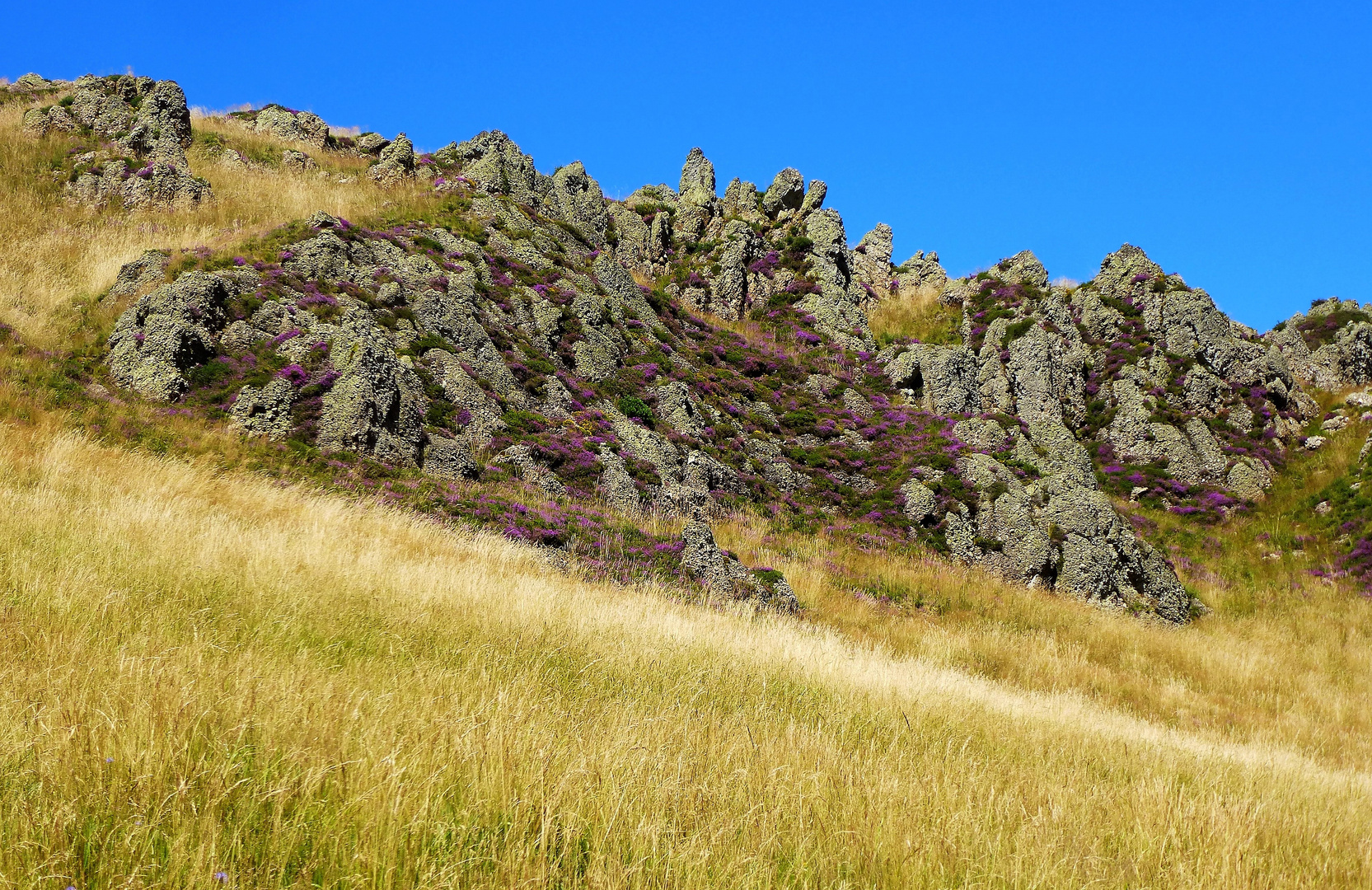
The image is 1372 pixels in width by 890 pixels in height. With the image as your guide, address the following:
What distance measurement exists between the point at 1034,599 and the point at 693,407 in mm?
12410

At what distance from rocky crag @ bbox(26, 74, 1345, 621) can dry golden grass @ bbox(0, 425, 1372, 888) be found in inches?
243

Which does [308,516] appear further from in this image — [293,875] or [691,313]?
[691,313]

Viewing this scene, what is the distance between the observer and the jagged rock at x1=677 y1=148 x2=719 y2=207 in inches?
1737

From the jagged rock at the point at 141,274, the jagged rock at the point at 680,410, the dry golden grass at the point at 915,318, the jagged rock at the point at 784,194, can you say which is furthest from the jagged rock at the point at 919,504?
the jagged rock at the point at 784,194

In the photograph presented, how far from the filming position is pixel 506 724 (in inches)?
151

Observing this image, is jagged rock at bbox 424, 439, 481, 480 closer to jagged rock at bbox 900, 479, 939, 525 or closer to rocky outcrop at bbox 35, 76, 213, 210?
jagged rock at bbox 900, 479, 939, 525

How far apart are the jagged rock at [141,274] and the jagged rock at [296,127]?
19.4 m

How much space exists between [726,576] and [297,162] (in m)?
30.5

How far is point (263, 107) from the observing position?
37656 mm

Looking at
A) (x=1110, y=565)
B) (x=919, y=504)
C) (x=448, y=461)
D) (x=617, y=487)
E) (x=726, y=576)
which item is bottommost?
(x=726, y=576)

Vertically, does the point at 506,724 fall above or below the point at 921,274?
below

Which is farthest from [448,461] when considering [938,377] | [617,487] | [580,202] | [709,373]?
[580,202]

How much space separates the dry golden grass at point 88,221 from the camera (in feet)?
60.3

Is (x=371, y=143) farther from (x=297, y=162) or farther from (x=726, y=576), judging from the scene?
(x=726, y=576)
